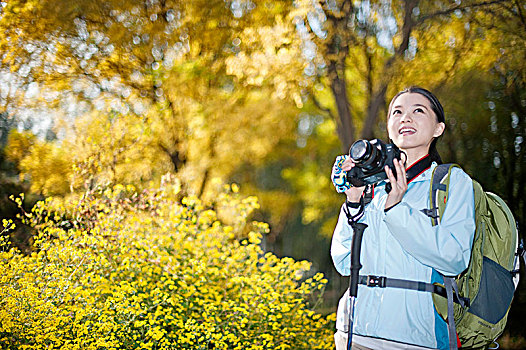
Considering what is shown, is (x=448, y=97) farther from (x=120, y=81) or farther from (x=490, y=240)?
(x=490, y=240)

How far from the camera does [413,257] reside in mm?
1153

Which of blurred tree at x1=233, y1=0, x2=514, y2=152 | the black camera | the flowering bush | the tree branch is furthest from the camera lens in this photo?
the tree branch

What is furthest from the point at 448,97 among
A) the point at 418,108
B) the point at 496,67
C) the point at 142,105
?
the point at 418,108

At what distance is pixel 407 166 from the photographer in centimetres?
126

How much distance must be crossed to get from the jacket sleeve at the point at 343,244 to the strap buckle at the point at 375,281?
4.7 inches

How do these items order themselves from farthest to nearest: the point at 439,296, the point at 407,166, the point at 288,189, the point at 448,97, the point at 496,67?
1. the point at 288,189
2. the point at 448,97
3. the point at 496,67
4. the point at 407,166
5. the point at 439,296

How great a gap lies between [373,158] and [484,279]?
41 centimetres

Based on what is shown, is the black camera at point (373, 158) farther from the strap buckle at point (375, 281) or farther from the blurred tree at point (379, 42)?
the blurred tree at point (379, 42)

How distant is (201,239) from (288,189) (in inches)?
130

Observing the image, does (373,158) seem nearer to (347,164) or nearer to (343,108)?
(347,164)

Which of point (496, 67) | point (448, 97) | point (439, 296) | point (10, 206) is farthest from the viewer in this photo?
point (448, 97)

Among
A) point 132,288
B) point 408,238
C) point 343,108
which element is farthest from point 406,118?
point 343,108

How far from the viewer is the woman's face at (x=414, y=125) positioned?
1.26 m

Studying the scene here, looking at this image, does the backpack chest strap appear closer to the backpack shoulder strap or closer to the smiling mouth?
the backpack shoulder strap
